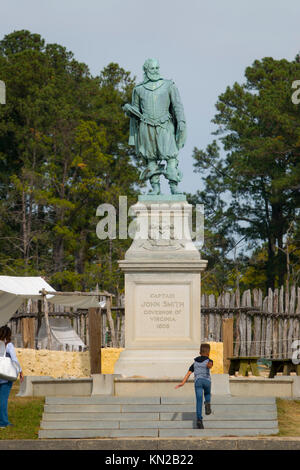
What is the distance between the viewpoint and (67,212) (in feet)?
154

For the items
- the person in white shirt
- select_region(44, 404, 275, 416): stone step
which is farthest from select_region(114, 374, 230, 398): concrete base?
the person in white shirt

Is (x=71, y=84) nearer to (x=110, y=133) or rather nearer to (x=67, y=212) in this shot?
(x=110, y=133)

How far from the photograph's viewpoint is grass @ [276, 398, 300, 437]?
16422 millimetres

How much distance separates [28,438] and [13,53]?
3829 cm

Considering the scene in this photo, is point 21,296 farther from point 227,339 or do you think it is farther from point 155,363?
point 155,363

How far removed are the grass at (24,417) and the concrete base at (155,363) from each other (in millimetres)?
2231

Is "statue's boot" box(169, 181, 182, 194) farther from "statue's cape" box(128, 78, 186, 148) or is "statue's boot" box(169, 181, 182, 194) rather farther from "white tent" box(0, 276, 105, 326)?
"white tent" box(0, 276, 105, 326)

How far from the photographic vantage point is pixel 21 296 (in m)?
28.1

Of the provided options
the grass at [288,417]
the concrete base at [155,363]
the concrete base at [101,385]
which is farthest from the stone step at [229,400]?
the concrete base at [155,363]

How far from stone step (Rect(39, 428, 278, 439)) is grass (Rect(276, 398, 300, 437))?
0.24 m

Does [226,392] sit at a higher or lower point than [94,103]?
lower

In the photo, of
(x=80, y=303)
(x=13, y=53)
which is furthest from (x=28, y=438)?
(x=13, y=53)
